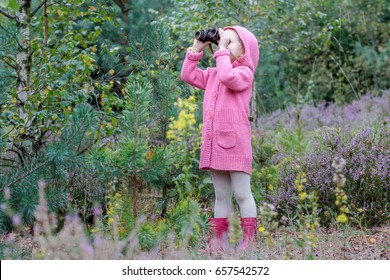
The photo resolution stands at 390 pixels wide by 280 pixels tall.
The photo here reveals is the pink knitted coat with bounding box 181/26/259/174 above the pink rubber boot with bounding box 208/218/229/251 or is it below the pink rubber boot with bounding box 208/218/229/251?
above

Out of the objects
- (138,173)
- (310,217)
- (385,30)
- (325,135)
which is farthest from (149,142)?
(385,30)

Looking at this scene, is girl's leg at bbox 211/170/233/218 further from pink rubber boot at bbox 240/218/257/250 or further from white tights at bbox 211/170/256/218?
pink rubber boot at bbox 240/218/257/250

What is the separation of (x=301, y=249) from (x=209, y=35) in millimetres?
1408

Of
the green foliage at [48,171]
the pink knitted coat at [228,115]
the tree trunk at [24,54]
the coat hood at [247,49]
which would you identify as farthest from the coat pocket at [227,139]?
the tree trunk at [24,54]

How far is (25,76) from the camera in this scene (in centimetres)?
457

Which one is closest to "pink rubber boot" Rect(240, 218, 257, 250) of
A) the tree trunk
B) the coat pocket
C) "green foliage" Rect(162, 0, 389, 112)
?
the coat pocket

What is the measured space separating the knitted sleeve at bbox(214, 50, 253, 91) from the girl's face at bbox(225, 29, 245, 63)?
109 millimetres

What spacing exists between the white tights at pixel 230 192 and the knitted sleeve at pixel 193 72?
592 millimetres

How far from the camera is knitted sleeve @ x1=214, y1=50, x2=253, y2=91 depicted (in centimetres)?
372

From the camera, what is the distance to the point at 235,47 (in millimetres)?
3943

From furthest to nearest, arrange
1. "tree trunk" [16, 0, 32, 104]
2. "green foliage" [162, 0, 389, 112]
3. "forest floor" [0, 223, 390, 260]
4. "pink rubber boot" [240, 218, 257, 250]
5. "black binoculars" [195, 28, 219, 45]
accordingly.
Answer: "green foliage" [162, 0, 389, 112] → "tree trunk" [16, 0, 32, 104] → "black binoculars" [195, 28, 219, 45] → "pink rubber boot" [240, 218, 257, 250] → "forest floor" [0, 223, 390, 260]

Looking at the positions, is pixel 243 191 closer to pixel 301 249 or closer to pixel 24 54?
pixel 301 249

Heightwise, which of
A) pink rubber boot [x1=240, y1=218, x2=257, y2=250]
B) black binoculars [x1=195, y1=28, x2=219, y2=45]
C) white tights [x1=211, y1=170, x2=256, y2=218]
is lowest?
pink rubber boot [x1=240, y1=218, x2=257, y2=250]

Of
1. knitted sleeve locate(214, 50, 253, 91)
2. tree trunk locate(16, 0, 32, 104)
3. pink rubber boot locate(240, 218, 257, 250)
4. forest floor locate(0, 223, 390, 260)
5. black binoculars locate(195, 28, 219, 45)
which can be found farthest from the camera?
tree trunk locate(16, 0, 32, 104)
